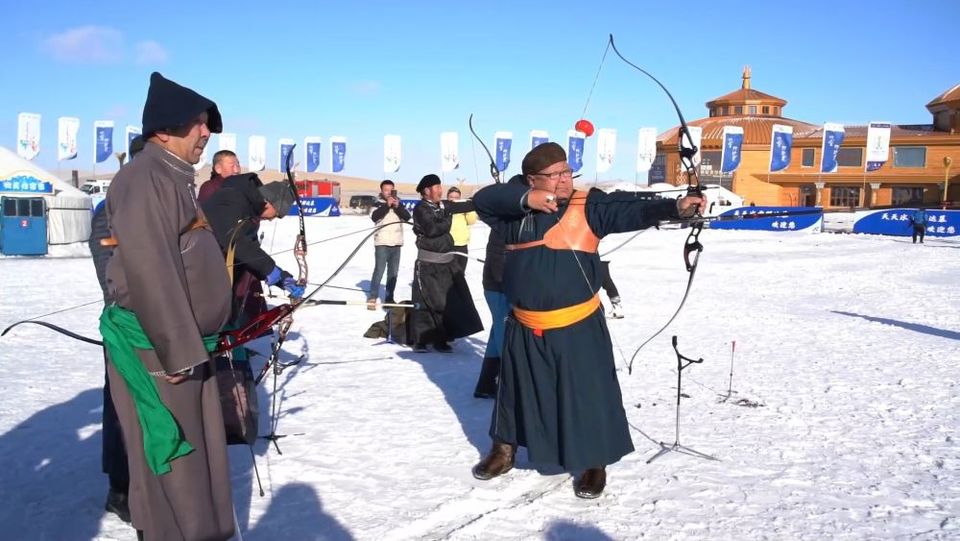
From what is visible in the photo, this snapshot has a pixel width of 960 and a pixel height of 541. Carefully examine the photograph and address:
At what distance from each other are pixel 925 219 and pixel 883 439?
2459 cm


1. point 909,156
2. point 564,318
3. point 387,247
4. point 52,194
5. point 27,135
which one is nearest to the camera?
point 564,318

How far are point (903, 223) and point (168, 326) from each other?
28.7 m

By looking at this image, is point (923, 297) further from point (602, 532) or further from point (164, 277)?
point (164, 277)

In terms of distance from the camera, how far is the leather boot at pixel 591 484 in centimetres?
359

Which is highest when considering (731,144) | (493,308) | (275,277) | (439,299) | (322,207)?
(731,144)

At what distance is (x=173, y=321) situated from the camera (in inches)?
88.0

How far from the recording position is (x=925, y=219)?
2517 centimetres

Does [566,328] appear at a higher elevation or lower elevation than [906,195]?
lower

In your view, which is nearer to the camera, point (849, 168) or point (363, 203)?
point (849, 168)

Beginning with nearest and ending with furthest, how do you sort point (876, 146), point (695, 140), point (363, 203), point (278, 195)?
point (278, 195)
point (695, 140)
point (876, 146)
point (363, 203)

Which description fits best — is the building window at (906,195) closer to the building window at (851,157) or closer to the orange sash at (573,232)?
the building window at (851,157)

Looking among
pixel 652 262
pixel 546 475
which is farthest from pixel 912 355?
pixel 652 262

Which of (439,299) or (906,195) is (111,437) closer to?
(439,299)

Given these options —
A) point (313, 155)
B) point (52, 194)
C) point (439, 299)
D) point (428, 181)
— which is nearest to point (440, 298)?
point (439, 299)
